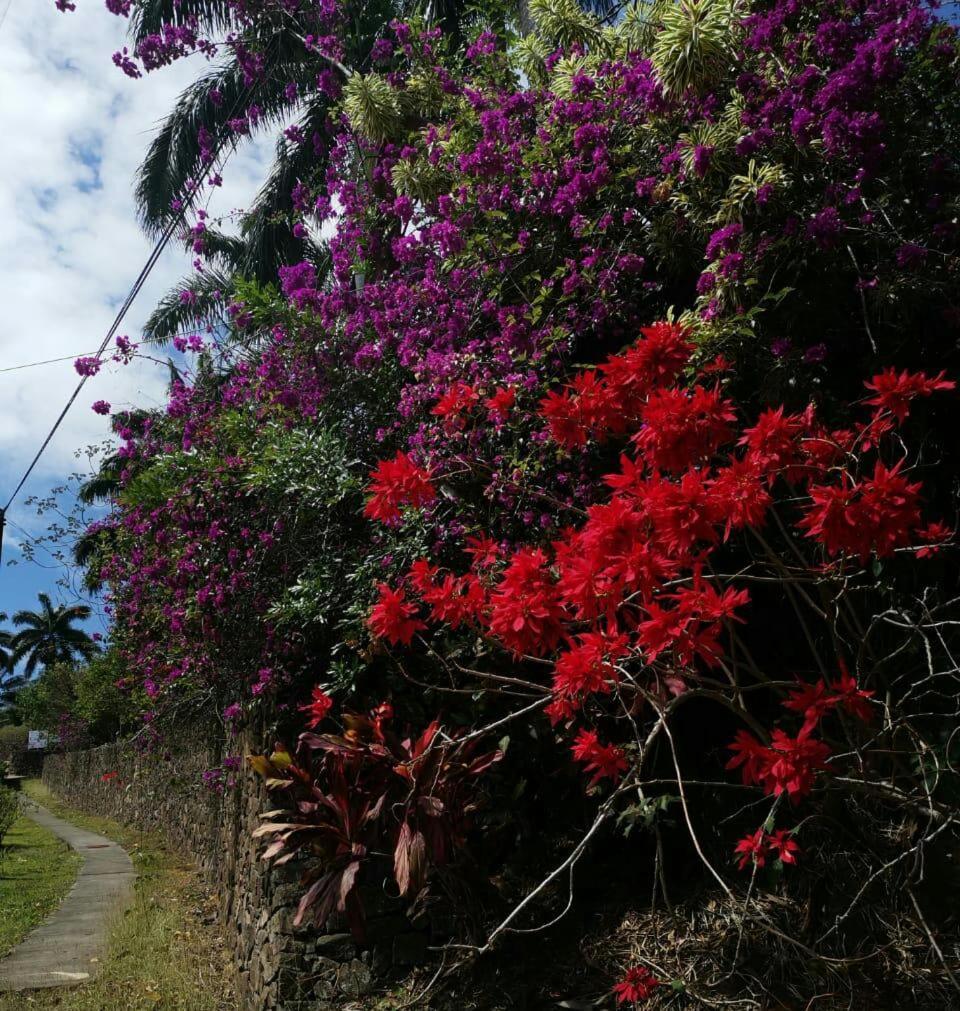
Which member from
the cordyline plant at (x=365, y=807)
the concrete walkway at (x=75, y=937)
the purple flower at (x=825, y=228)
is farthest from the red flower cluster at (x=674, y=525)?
the concrete walkway at (x=75, y=937)

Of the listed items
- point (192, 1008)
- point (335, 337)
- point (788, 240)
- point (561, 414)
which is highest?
point (335, 337)

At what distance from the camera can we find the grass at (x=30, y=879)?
746 centimetres

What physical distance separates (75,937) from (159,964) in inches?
65.4

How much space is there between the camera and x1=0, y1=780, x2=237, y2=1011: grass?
4.74 meters

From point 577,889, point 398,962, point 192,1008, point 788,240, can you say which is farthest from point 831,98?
point 192,1008

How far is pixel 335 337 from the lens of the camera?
601 cm

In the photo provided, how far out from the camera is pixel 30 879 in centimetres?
1042

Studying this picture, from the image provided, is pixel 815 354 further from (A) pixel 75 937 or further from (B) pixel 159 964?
(A) pixel 75 937

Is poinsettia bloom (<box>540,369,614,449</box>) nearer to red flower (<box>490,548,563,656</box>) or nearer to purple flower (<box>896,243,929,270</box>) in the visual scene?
red flower (<box>490,548,563,656</box>)

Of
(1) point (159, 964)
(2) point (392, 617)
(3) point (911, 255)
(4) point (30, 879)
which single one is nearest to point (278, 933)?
(1) point (159, 964)

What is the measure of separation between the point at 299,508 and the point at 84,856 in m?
10.3

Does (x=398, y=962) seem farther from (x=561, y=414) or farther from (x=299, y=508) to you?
(x=561, y=414)

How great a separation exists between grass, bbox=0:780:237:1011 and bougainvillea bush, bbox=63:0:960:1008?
4.33 ft

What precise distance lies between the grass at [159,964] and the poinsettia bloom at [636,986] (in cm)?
256
